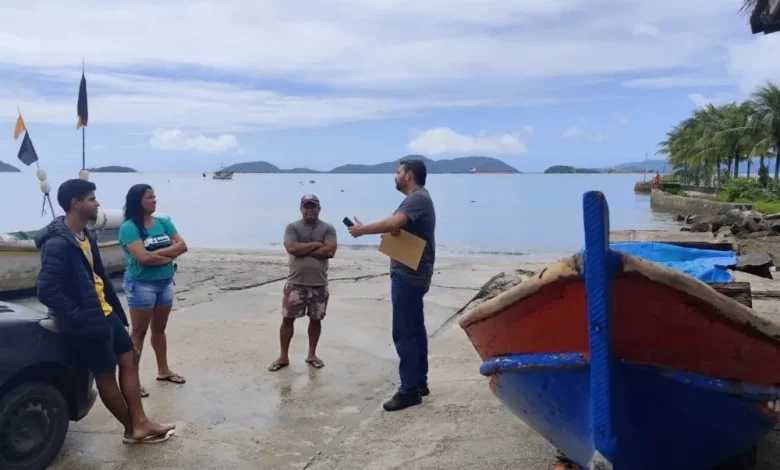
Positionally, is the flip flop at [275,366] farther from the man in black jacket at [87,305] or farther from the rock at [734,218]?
the rock at [734,218]

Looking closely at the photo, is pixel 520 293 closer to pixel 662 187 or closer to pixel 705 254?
pixel 705 254

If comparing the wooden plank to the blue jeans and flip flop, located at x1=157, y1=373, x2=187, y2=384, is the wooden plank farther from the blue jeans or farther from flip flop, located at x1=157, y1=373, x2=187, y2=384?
flip flop, located at x1=157, y1=373, x2=187, y2=384

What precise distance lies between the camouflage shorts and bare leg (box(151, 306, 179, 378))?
1008 mm

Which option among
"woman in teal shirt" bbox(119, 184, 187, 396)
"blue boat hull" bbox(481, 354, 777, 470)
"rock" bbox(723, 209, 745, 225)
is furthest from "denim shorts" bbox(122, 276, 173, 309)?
"rock" bbox(723, 209, 745, 225)

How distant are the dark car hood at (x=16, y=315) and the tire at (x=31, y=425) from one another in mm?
371

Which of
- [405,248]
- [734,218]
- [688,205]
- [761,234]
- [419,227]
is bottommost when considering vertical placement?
[688,205]

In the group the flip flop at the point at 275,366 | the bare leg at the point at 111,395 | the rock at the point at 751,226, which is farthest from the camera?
the rock at the point at 751,226

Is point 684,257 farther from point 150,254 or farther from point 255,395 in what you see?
point 150,254

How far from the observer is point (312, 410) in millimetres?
5746

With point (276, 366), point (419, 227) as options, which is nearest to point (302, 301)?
point (276, 366)

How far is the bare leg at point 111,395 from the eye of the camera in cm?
465

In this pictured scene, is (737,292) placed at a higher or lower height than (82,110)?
lower

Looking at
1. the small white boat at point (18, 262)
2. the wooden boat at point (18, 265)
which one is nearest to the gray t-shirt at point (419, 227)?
the small white boat at point (18, 262)

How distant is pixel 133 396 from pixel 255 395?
1.37 meters
